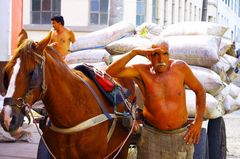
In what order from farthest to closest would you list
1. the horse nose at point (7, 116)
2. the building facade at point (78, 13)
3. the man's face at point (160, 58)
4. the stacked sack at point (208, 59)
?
the building facade at point (78, 13), the stacked sack at point (208, 59), the man's face at point (160, 58), the horse nose at point (7, 116)

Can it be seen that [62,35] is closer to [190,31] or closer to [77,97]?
[190,31]

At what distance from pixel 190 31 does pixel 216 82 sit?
3.96 feet

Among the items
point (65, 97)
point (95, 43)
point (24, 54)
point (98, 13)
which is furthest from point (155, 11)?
point (24, 54)

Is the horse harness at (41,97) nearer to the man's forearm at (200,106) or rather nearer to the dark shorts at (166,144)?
the dark shorts at (166,144)

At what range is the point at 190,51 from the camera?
594 centimetres

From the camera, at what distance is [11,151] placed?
711cm

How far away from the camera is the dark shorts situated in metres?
4.09

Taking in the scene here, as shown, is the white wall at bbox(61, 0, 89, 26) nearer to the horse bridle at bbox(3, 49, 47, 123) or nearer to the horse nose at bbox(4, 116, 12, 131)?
the horse bridle at bbox(3, 49, 47, 123)

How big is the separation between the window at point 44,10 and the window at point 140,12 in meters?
3.40

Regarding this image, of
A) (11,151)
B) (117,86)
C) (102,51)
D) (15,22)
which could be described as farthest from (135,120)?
(15,22)

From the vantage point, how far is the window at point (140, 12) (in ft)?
72.8

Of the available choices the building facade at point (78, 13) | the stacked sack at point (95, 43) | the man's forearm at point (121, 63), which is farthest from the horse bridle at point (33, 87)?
the building facade at point (78, 13)

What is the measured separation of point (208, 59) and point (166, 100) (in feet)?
6.51

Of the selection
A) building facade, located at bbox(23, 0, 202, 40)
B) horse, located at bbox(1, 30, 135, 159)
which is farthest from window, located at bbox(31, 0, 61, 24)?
horse, located at bbox(1, 30, 135, 159)
